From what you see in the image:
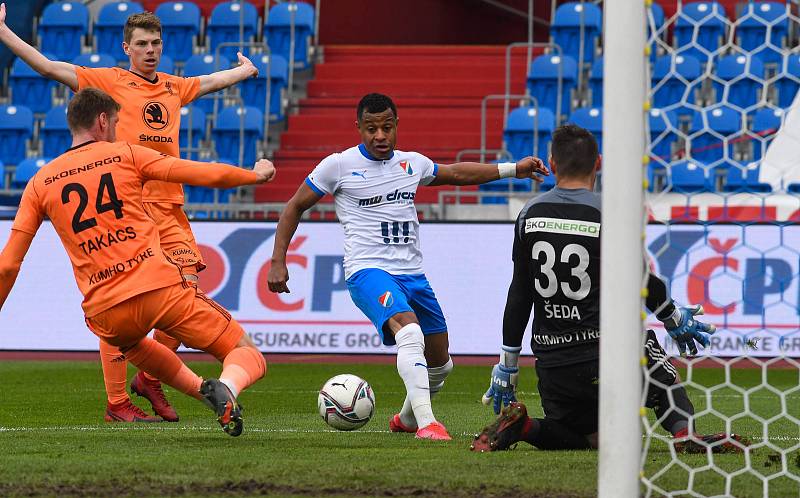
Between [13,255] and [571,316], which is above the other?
[13,255]

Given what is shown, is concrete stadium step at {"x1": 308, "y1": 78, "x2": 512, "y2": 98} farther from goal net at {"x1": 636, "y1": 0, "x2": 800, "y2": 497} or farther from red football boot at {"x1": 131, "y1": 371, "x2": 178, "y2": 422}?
red football boot at {"x1": 131, "y1": 371, "x2": 178, "y2": 422}

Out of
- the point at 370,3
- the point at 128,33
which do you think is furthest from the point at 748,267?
the point at 370,3

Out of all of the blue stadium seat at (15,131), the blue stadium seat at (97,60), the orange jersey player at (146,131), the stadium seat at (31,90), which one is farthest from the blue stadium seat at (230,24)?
the orange jersey player at (146,131)

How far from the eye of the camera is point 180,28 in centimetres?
1942

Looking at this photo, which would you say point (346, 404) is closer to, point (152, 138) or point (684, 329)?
point (684, 329)

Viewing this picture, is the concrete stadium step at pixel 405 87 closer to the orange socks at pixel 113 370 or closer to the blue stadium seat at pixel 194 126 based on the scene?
the blue stadium seat at pixel 194 126

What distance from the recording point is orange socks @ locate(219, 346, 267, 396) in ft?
18.8

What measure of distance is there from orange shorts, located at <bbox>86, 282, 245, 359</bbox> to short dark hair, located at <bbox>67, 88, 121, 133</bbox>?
869 millimetres

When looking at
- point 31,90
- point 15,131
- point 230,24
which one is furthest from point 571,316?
point 31,90

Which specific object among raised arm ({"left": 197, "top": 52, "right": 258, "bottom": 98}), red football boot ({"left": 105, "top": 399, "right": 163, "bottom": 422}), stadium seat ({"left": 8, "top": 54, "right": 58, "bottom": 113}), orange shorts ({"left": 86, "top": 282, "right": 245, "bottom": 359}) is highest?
stadium seat ({"left": 8, "top": 54, "right": 58, "bottom": 113})

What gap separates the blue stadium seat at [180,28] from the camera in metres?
19.3

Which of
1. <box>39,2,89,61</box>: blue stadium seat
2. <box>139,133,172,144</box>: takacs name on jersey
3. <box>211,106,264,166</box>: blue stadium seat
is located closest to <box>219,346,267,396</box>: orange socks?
<box>139,133,172,144</box>: takacs name on jersey

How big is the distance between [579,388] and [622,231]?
1.91 metres

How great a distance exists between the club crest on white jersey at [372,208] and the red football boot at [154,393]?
155 cm
